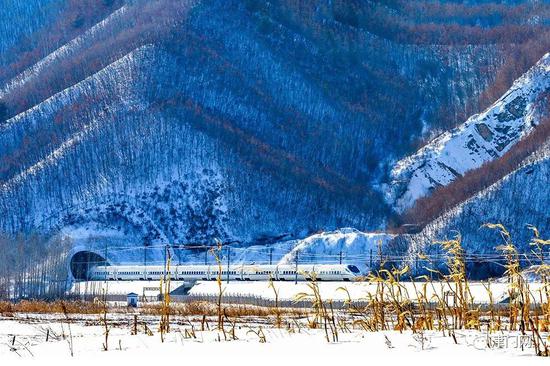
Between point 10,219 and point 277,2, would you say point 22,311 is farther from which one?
point 277,2

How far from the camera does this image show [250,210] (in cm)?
11269

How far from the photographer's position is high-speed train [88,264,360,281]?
82.0m

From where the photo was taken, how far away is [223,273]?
87625 mm

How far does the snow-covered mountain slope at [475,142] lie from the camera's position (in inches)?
4872

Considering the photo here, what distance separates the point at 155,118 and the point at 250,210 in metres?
15.7

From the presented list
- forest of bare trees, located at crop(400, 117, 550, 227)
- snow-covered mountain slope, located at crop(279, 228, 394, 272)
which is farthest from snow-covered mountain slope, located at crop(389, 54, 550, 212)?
snow-covered mountain slope, located at crop(279, 228, 394, 272)

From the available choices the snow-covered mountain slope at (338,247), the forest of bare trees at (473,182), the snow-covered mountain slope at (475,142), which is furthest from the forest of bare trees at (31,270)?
the snow-covered mountain slope at (475,142)

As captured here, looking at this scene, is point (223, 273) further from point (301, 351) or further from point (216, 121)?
point (301, 351)

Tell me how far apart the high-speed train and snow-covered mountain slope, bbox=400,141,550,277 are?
13.1 metres

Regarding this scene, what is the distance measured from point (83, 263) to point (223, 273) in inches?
588

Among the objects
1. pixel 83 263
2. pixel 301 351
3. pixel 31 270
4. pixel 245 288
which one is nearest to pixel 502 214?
pixel 245 288

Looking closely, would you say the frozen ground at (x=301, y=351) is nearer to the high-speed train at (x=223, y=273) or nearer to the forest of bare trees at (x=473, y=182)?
the high-speed train at (x=223, y=273)

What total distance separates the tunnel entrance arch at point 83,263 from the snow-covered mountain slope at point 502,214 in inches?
1065

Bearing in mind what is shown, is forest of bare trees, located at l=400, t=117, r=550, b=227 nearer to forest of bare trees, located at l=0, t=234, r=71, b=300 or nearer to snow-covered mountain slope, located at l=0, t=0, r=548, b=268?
snow-covered mountain slope, located at l=0, t=0, r=548, b=268
